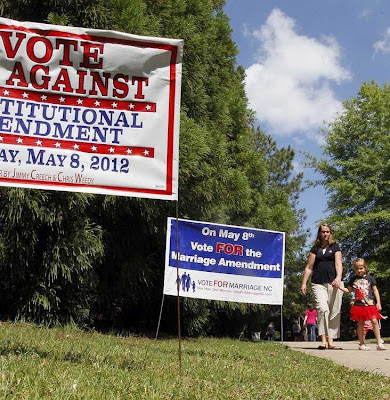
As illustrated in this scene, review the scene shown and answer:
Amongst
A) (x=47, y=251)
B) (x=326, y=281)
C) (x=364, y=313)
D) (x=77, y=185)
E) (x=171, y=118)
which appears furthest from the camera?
(x=47, y=251)

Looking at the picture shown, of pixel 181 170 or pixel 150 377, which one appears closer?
pixel 150 377

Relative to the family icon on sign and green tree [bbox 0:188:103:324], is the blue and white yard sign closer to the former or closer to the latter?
the family icon on sign

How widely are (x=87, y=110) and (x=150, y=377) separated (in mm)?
2194

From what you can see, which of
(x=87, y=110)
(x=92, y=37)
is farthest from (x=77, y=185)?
(x=92, y=37)

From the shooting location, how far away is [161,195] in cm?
446

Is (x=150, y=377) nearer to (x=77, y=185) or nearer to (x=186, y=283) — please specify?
(x=77, y=185)

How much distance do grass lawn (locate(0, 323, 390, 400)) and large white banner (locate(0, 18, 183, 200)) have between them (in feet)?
4.68

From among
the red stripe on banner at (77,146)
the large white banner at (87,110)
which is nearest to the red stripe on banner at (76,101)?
the large white banner at (87,110)

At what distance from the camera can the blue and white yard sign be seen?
270 inches

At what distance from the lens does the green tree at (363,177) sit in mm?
26047

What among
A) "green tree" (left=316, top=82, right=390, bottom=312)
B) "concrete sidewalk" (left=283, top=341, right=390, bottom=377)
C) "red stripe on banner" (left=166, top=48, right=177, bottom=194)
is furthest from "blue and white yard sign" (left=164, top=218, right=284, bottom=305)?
"green tree" (left=316, top=82, right=390, bottom=312)

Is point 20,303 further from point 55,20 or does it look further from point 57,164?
point 57,164

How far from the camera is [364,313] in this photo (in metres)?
8.97

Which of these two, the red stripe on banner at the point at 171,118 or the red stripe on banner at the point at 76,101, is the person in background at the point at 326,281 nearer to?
the red stripe on banner at the point at 171,118
